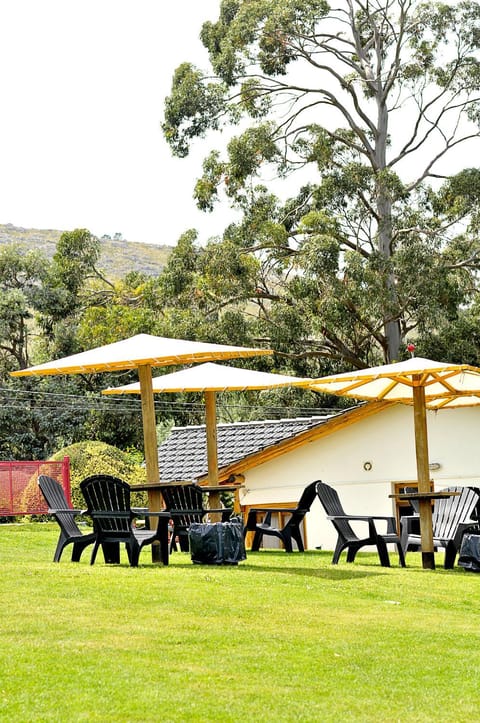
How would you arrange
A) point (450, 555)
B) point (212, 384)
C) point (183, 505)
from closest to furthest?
1. point (183, 505)
2. point (450, 555)
3. point (212, 384)

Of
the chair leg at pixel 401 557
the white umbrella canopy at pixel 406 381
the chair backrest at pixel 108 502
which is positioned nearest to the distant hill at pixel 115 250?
the white umbrella canopy at pixel 406 381

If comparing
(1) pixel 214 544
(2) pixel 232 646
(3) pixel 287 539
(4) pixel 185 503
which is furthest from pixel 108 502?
(2) pixel 232 646

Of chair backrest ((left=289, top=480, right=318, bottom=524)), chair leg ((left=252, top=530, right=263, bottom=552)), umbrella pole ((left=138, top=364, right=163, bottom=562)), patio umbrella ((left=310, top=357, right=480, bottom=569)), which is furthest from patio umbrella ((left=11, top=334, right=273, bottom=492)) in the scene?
chair leg ((left=252, top=530, right=263, bottom=552))

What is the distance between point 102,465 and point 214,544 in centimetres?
1536

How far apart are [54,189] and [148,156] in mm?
42386

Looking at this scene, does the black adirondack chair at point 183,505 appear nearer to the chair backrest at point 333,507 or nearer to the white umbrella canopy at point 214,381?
the chair backrest at point 333,507

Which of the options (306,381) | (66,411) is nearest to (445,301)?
(66,411)

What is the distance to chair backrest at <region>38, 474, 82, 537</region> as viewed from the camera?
1236 centimetres

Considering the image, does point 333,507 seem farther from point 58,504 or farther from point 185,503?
point 58,504

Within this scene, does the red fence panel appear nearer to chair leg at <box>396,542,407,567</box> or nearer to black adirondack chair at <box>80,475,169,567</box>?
chair leg at <box>396,542,407,567</box>

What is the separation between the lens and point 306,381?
14320 mm

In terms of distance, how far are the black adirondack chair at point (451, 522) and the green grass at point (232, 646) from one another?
7.63 ft

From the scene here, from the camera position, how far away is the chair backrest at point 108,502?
11781 millimetres

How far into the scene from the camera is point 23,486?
80.8 feet
